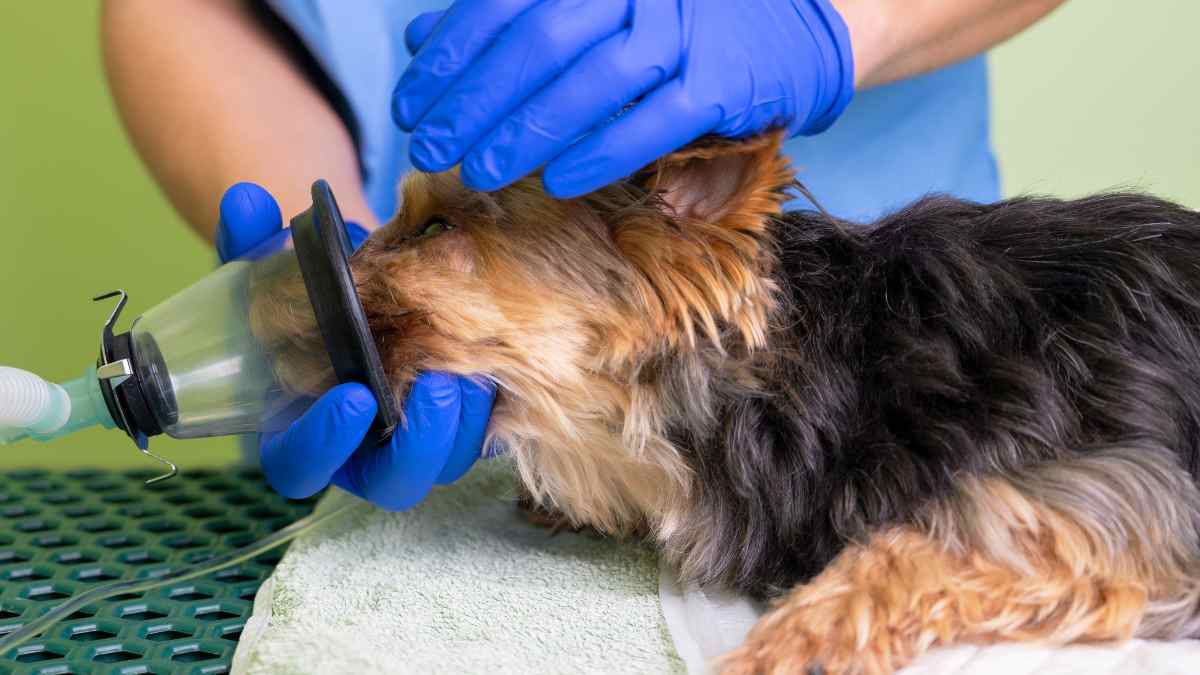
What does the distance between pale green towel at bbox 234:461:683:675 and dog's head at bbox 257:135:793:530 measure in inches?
7.1

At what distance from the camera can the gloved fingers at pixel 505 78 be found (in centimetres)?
133

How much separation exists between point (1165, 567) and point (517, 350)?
78 centimetres

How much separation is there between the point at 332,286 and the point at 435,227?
0.25 m

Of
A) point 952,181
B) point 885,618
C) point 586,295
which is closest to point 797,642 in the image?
point 885,618

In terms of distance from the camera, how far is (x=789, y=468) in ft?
4.53

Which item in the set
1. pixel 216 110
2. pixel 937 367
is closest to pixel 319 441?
pixel 937 367

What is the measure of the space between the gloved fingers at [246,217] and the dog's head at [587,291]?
345mm

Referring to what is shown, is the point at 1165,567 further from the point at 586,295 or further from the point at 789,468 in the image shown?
the point at 586,295

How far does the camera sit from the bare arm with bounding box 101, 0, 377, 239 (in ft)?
6.92

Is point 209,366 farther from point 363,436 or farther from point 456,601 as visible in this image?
point 456,601

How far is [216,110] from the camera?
2137 mm

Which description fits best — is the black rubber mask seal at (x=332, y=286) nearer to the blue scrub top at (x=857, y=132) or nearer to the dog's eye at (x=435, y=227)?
the dog's eye at (x=435, y=227)

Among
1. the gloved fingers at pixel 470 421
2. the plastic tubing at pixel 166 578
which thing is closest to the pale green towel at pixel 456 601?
the plastic tubing at pixel 166 578

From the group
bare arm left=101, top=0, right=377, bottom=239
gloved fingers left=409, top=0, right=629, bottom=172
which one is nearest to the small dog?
gloved fingers left=409, top=0, right=629, bottom=172
